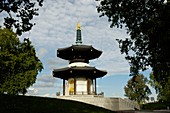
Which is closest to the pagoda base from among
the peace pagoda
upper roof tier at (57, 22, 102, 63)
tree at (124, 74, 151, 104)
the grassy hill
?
the peace pagoda

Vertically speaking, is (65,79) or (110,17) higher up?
(110,17)

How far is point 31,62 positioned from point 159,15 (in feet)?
103

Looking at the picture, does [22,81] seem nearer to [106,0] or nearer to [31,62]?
[31,62]

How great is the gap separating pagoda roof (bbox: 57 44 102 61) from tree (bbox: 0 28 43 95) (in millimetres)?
5370

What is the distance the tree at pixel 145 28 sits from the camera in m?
16.1

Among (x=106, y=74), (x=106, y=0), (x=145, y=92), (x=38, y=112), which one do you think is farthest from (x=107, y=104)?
(x=145, y=92)

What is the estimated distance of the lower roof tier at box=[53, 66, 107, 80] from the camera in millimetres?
38969

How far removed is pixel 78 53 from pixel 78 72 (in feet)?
11.0

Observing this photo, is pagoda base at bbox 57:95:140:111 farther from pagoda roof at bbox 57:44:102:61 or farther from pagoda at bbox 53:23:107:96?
pagoda roof at bbox 57:44:102:61

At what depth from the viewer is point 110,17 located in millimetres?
19328

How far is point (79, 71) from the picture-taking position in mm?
39281

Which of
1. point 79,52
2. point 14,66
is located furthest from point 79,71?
point 14,66

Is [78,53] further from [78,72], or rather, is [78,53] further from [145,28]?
[145,28]

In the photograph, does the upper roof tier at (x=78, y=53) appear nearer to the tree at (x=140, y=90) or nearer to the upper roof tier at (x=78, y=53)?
the upper roof tier at (x=78, y=53)
